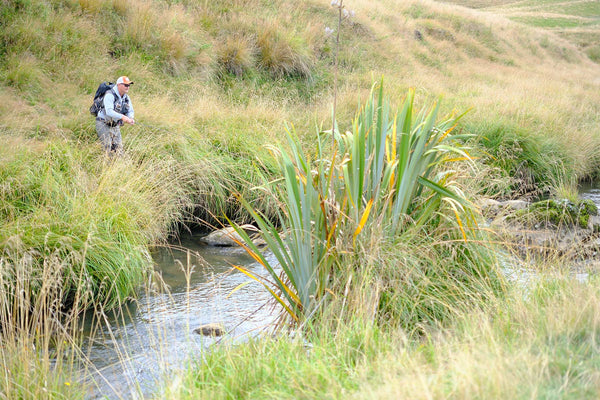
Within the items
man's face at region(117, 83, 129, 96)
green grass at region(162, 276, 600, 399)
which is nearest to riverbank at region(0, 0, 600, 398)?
green grass at region(162, 276, 600, 399)

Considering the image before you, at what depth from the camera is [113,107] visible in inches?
313

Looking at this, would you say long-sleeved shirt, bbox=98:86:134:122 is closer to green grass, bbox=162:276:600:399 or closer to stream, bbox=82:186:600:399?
stream, bbox=82:186:600:399

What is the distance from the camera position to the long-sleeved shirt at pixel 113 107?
25.6ft

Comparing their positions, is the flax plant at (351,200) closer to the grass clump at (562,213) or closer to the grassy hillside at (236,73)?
the grassy hillside at (236,73)

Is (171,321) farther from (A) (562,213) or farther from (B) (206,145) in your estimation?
(A) (562,213)

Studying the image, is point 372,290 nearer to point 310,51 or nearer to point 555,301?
point 555,301

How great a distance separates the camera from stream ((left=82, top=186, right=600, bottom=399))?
384cm

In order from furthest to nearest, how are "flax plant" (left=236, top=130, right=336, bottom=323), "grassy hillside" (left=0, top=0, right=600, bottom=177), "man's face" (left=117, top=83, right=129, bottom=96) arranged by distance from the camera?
"grassy hillside" (left=0, top=0, right=600, bottom=177) < "man's face" (left=117, top=83, right=129, bottom=96) < "flax plant" (left=236, top=130, right=336, bottom=323)

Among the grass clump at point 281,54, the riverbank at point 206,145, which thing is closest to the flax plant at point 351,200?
the riverbank at point 206,145

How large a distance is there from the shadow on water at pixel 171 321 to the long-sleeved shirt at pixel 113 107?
2.02 metres

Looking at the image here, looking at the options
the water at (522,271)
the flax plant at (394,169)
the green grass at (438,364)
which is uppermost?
the flax plant at (394,169)

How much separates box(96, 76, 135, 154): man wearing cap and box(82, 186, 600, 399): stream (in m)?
1.68

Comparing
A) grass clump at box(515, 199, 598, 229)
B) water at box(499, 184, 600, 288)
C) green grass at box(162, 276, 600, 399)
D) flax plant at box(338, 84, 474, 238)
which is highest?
flax plant at box(338, 84, 474, 238)

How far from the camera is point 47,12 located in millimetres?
11844
